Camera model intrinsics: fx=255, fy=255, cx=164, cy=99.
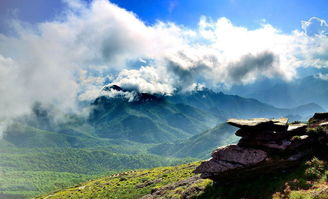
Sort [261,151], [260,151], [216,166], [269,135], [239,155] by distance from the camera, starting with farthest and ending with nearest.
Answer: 1. [216,166]
2. [269,135]
3. [239,155]
4. [260,151]
5. [261,151]

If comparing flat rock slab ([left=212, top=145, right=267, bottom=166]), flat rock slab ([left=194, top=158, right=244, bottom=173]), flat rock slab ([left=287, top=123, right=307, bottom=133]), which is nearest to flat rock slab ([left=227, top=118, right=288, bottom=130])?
flat rock slab ([left=287, top=123, right=307, bottom=133])

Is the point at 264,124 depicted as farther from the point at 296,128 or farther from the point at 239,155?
the point at 239,155

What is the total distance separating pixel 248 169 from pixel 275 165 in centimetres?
474

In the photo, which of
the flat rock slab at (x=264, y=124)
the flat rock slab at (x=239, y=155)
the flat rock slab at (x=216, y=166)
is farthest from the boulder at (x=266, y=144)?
the flat rock slab at (x=216, y=166)

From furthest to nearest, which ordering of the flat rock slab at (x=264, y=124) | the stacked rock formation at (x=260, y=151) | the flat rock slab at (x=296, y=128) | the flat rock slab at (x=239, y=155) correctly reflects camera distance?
the flat rock slab at (x=296, y=128) < the flat rock slab at (x=264, y=124) < the flat rock slab at (x=239, y=155) < the stacked rock formation at (x=260, y=151)

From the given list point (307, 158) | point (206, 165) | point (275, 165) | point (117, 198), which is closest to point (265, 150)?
point (275, 165)

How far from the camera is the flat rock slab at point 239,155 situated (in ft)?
152

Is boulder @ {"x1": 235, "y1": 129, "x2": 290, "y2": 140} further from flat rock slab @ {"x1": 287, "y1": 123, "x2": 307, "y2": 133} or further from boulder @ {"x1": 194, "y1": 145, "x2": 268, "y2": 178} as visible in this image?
boulder @ {"x1": 194, "y1": 145, "x2": 268, "y2": 178}

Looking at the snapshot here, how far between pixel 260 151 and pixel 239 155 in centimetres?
391

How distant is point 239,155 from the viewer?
48781mm

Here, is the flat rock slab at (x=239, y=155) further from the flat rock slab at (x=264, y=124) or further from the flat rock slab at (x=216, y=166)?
the flat rock slab at (x=264, y=124)

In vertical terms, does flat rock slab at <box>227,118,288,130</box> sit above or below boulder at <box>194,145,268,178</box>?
above

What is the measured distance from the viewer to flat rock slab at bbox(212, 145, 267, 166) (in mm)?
46438

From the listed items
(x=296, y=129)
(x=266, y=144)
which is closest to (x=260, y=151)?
(x=266, y=144)
